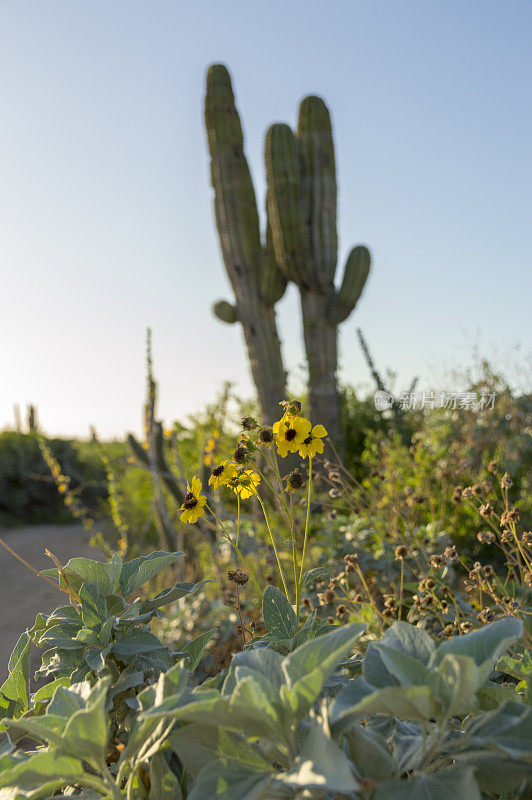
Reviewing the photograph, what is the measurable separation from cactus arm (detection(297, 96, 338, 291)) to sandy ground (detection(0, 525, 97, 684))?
4089mm

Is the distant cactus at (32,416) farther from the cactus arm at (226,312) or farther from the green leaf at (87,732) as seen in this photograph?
the green leaf at (87,732)

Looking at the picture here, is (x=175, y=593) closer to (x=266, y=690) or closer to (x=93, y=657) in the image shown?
(x=93, y=657)

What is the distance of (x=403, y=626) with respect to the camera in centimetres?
90

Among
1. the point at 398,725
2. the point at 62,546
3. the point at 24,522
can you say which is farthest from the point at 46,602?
the point at 398,725

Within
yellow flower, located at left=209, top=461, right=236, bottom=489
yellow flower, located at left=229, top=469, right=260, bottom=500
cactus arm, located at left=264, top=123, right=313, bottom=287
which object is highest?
cactus arm, located at left=264, top=123, right=313, bottom=287

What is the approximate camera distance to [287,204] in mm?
6844

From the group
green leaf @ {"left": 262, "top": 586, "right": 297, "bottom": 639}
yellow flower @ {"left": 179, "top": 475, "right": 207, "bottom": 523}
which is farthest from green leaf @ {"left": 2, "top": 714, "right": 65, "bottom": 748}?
yellow flower @ {"left": 179, "top": 475, "right": 207, "bottom": 523}

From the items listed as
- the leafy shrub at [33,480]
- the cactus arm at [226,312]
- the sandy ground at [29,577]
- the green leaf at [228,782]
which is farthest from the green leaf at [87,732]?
the leafy shrub at [33,480]

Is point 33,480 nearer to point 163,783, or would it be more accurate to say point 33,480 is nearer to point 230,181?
point 230,181

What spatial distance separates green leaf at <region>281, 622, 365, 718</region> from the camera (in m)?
0.73

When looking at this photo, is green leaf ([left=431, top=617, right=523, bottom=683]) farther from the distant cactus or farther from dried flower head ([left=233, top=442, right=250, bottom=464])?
the distant cactus

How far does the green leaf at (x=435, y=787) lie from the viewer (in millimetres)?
678

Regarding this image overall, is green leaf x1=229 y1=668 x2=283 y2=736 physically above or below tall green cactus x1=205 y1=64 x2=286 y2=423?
below

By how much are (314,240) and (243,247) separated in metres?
0.82
